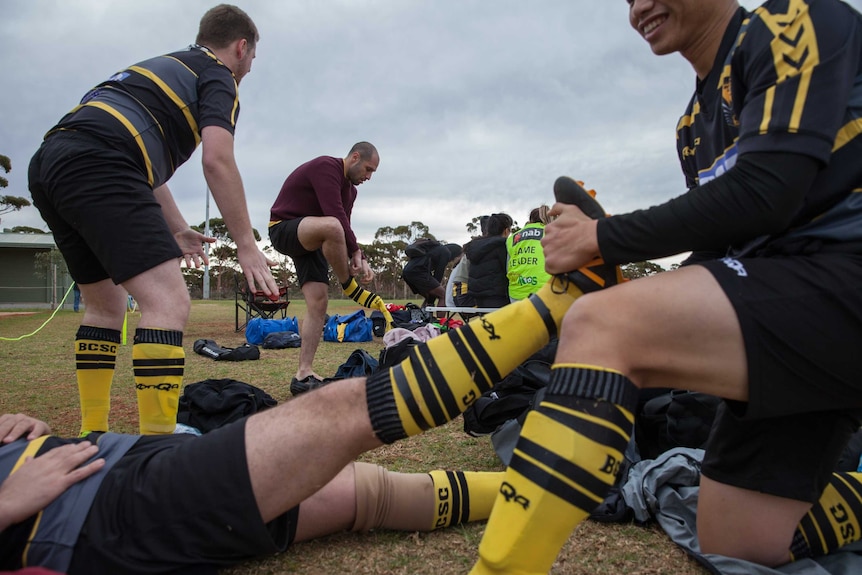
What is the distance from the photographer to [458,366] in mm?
1162

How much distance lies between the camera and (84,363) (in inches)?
92.2

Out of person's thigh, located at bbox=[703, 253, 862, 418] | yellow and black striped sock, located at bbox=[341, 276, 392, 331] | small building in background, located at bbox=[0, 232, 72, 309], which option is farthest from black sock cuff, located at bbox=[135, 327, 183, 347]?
small building in background, located at bbox=[0, 232, 72, 309]

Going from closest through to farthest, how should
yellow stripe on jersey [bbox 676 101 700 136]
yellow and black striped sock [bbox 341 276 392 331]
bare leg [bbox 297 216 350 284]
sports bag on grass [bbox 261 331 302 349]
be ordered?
yellow stripe on jersey [bbox 676 101 700 136], bare leg [bbox 297 216 350 284], yellow and black striped sock [bbox 341 276 392 331], sports bag on grass [bbox 261 331 302 349]

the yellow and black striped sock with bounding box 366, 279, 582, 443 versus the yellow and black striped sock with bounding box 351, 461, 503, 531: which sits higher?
the yellow and black striped sock with bounding box 366, 279, 582, 443

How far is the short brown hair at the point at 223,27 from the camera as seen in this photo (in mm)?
2588

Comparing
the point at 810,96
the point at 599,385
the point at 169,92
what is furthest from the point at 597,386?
the point at 169,92

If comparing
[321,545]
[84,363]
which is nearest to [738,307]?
[321,545]

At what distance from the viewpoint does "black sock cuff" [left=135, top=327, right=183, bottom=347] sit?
6.44 ft

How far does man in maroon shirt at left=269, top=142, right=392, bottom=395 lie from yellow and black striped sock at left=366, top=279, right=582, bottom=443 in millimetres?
2864

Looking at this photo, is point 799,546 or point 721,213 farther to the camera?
point 799,546

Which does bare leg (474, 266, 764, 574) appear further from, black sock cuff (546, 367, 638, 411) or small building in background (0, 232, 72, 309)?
small building in background (0, 232, 72, 309)

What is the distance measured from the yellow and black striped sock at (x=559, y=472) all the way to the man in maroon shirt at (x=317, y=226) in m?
3.10

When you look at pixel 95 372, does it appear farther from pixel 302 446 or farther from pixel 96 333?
pixel 302 446

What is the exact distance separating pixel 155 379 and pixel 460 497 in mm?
1242
